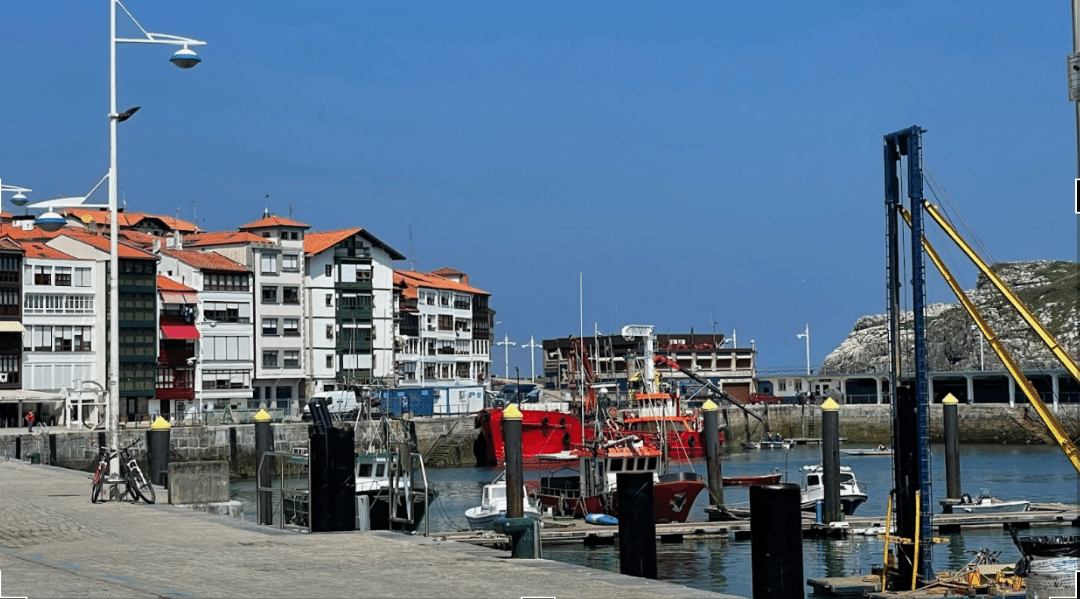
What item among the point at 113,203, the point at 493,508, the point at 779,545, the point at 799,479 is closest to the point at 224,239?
the point at 799,479

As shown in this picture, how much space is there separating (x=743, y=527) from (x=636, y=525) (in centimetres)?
2524

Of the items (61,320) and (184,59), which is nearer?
(184,59)

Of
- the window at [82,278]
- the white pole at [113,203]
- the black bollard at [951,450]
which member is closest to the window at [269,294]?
the window at [82,278]

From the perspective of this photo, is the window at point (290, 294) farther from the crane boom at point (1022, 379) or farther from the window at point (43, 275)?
the crane boom at point (1022, 379)

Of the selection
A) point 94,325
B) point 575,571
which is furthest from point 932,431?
point 575,571

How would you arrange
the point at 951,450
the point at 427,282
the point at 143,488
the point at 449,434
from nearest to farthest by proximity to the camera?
the point at 143,488, the point at 951,450, the point at 449,434, the point at 427,282

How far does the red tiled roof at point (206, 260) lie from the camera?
349 ft

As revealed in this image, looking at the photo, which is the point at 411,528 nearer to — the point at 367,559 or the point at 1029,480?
the point at 367,559

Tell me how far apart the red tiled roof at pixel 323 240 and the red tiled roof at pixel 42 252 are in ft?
68.3

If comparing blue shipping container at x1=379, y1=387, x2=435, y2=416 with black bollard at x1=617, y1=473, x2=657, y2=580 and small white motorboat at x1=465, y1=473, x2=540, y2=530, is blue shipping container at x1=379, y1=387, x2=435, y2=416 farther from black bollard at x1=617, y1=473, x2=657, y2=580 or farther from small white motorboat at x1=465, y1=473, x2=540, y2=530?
black bollard at x1=617, y1=473, x2=657, y2=580

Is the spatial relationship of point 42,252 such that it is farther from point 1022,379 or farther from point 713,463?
point 1022,379

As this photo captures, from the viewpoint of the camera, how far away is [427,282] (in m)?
133

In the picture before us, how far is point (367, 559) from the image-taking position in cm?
1833

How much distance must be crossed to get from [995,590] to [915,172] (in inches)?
332
